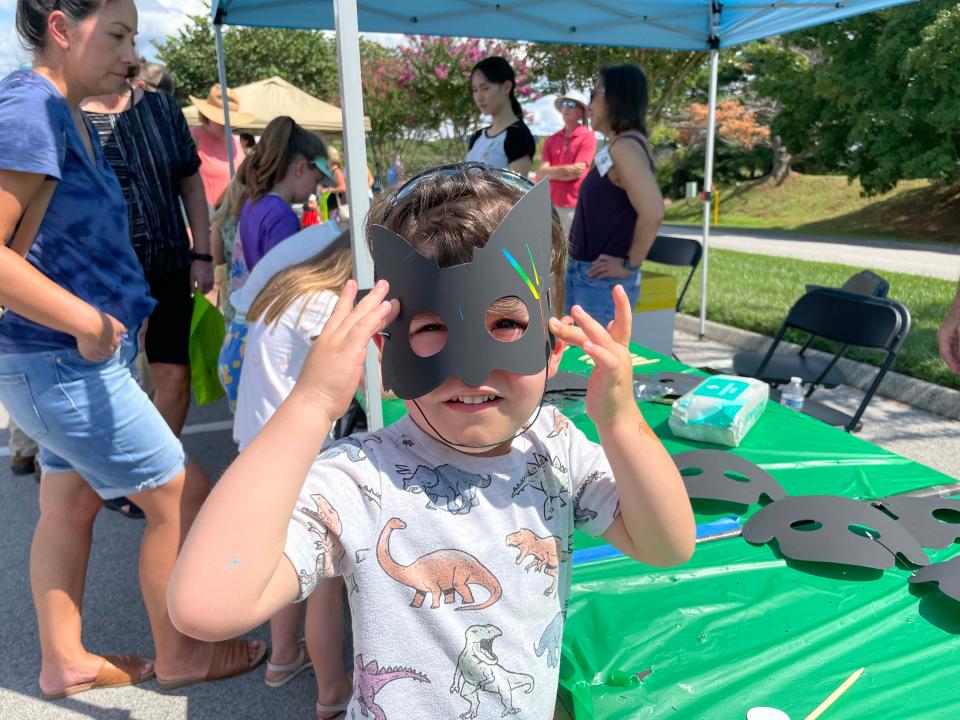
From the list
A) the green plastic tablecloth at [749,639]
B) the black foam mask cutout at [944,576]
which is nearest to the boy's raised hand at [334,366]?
the green plastic tablecloth at [749,639]

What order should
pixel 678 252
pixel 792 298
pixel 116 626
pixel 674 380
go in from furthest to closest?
pixel 792 298, pixel 678 252, pixel 674 380, pixel 116 626

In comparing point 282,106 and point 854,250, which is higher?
point 282,106

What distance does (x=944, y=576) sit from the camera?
1.47m

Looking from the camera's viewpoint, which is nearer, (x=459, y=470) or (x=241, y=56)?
(x=459, y=470)

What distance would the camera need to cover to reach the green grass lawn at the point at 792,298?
503 centimetres

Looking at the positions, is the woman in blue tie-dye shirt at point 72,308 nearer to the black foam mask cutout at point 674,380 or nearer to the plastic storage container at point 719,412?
the plastic storage container at point 719,412

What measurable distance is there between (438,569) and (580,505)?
9.8 inches

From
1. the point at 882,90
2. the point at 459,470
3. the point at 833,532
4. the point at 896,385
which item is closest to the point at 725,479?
the point at 833,532

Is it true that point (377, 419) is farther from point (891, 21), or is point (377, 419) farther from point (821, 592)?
point (891, 21)

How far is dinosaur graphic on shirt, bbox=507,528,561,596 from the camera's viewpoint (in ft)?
3.51

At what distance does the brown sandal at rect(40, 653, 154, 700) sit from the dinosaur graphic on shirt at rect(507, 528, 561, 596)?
1772mm

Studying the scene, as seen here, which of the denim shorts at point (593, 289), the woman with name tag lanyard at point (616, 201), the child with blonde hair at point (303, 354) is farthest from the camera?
the denim shorts at point (593, 289)

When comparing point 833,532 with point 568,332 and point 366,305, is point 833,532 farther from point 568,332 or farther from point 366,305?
point 366,305

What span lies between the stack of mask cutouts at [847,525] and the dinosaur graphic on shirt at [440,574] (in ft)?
2.91
